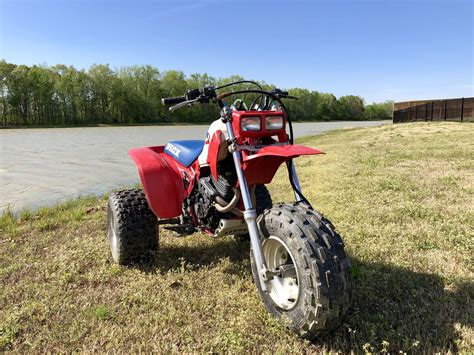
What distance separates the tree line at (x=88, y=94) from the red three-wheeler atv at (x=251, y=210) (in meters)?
51.4

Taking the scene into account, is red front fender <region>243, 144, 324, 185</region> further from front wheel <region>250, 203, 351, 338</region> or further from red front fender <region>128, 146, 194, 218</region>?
red front fender <region>128, 146, 194, 218</region>

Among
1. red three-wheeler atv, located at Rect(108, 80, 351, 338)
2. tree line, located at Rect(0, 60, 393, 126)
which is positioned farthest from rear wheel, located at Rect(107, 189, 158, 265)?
tree line, located at Rect(0, 60, 393, 126)

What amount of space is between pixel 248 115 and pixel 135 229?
1.84m

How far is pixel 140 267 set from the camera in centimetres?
392

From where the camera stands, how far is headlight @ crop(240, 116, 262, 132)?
Answer: 285 centimetres

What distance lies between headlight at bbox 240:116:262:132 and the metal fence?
28635 mm

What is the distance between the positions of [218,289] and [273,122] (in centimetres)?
156

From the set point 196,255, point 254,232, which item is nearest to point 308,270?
point 254,232

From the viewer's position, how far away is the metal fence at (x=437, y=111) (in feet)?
88.3

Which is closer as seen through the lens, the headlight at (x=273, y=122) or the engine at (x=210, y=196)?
the headlight at (x=273, y=122)

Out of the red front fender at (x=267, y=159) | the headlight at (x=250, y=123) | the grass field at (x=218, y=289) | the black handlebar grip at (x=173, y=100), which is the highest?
the black handlebar grip at (x=173, y=100)

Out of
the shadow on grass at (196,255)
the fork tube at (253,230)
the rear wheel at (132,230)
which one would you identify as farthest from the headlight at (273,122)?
the rear wheel at (132,230)

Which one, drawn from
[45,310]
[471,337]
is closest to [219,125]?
[45,310]

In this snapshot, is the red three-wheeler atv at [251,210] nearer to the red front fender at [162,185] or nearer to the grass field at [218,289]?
the red front fender at [162,185]
